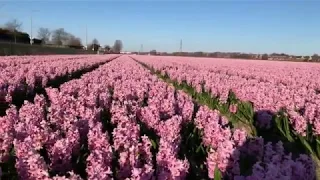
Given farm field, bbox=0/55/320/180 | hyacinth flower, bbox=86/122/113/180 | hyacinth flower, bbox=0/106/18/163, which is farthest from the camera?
hyacinth flower, bbox=0/106/18/163

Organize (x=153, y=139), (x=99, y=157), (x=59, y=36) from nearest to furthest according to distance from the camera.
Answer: (x=99, y=157)
(x=153, y=139)
(x=59, y=36)

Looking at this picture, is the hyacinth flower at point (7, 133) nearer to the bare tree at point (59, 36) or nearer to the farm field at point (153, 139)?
the farm field at point (153, 139)

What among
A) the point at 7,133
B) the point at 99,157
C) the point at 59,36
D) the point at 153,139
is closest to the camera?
the point at 99,157

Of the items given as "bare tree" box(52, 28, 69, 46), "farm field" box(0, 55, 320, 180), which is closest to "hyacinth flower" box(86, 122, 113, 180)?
"farm field" box(0, 55, 320, 180)

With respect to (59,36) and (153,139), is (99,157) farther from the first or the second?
(59,36)

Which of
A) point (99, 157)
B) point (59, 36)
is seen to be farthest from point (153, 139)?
point (59, 36)

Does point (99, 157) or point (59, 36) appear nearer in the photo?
point (99, 157)

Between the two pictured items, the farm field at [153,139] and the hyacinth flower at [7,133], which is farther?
the hyacinth flower at [7,133]

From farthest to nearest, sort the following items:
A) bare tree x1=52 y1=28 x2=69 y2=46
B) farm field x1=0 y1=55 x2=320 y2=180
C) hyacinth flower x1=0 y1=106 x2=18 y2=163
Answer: bare tree x1=52 y1=28 x2=69 y2=46 < hyacinth flower x1=0 y1=106 x2=18 y2=163 < farm field x1=0 y1=55 x2=320 y2=180

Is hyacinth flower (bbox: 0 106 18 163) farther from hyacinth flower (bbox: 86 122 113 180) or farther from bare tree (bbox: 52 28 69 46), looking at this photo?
bare tree (bbox: 52 28 69 46)

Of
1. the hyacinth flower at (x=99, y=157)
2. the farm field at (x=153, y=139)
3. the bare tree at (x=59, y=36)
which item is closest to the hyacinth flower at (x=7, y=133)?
the farm field at (x=153, y=139)

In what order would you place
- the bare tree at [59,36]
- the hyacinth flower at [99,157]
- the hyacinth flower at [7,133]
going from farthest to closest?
the bare tree at [59,36], the hyacinth flower at [7,133], the hyacinth flower at [99,157]

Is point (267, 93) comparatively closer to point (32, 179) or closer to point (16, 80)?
point (16, 80)

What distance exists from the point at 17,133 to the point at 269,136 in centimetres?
493
